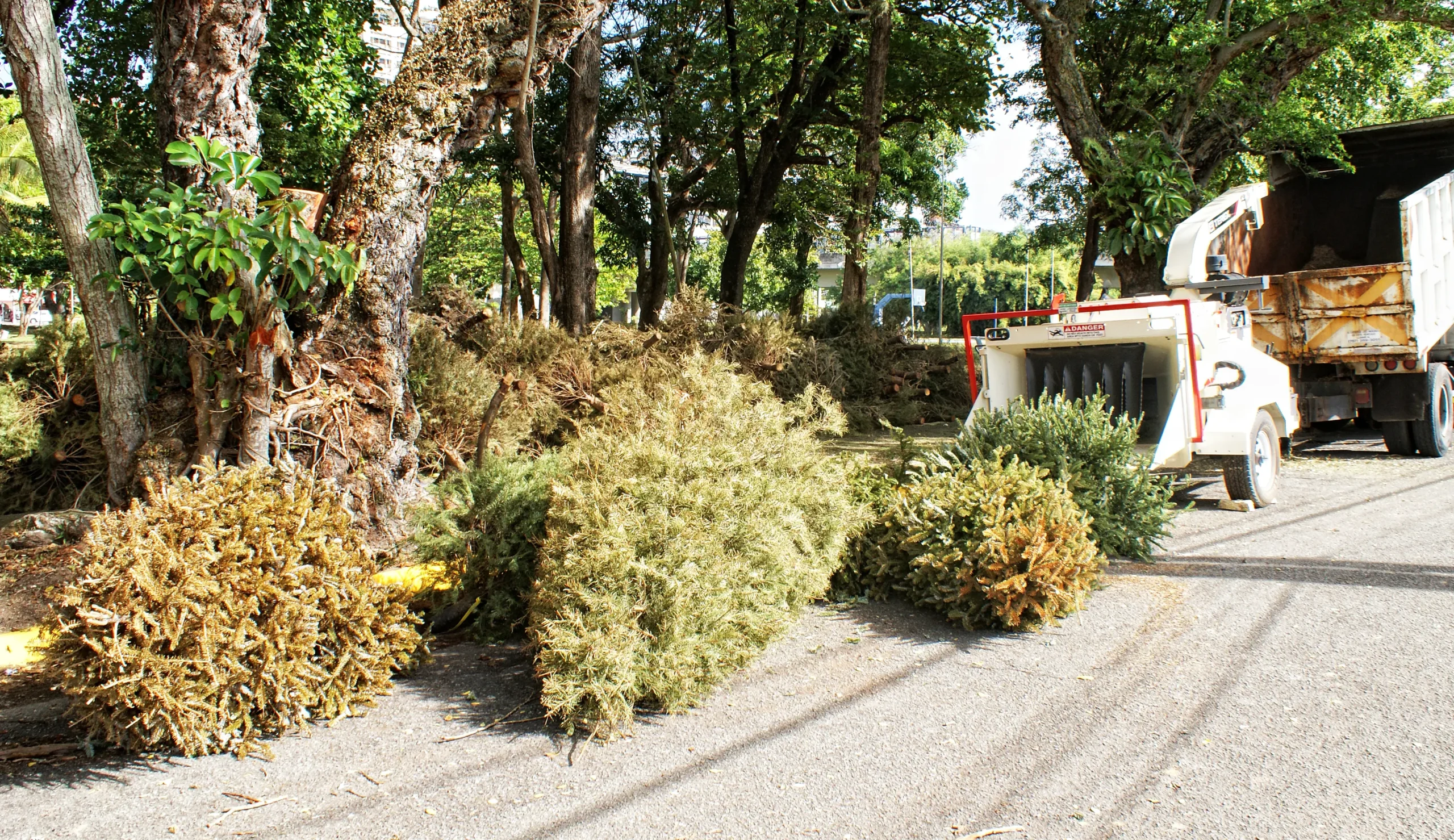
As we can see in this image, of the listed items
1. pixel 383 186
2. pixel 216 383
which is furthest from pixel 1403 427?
pixel 216 383

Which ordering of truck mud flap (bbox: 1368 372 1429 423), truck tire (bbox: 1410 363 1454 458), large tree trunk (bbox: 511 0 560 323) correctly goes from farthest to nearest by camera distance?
large tree trunk (bbox: 511 0 560 323) < truck tire (bbox: 1410 363 1454 458) < truck mud flap (bbox: 1368 372 1429 423)

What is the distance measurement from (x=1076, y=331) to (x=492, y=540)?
5127 mm

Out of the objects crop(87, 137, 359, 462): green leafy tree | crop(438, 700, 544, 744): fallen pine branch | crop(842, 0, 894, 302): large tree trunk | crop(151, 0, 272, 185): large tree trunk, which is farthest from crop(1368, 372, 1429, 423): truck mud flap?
crop(151, 0, 272, 185): large tree trunk

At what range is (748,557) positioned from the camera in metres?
4.79

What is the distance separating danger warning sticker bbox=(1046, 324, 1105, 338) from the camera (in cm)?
800

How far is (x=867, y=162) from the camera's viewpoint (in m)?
17.2

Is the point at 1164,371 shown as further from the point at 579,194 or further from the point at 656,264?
the point at 656,264

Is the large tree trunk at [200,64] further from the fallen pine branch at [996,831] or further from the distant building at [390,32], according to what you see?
the fallen pine branch at [996,831]

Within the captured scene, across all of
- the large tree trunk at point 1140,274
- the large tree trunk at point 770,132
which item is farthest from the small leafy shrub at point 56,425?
the large tree trunk at point 1140,274

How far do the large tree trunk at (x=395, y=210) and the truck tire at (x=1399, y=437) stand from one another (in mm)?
10559

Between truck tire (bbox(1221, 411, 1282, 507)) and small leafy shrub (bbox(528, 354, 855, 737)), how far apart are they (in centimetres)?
472

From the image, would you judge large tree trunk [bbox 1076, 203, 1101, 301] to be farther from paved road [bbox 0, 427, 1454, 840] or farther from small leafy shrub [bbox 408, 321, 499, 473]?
paved road [bbox 0, 427, 1454, 840]

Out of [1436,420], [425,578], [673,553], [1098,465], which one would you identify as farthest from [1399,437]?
[425,578]

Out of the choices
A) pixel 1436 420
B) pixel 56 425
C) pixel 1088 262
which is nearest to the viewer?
pixel 56 425
